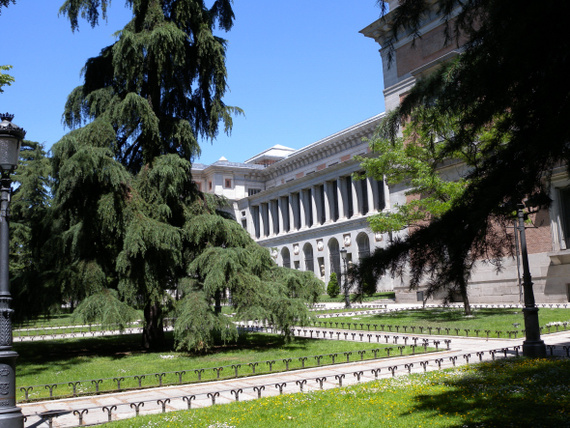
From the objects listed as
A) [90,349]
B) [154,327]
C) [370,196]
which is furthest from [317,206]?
[154,327]

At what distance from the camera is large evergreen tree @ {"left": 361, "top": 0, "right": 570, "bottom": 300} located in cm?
407

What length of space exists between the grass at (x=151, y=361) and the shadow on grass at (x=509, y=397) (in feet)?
13.3

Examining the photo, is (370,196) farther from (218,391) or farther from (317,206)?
(218,391)

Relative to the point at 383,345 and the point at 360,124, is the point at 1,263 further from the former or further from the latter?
the point at 360,124

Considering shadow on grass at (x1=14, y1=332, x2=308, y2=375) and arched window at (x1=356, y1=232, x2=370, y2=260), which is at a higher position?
arched window at (x1=356, y1=232, x2=370, y2=260)

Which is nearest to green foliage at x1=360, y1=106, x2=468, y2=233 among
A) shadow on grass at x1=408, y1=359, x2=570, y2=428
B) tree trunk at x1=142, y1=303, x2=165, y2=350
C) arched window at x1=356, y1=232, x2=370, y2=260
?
tree trunk at x1=142, y1=303, x2=165, y2=350

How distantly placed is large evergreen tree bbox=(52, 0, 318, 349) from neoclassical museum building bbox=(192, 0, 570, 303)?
8.28 meters

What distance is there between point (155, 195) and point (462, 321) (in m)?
13.3

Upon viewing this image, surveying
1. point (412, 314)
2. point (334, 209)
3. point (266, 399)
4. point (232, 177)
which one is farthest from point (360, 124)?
point (266, 399)

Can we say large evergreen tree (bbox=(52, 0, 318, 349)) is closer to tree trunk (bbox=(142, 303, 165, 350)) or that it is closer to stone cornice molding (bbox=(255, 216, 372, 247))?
tree trunk (bbox=(142, 303, 165, 350))

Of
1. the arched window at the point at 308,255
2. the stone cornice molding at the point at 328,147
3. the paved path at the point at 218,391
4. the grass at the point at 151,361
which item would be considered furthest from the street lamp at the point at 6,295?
the arched window at the point at 308,255

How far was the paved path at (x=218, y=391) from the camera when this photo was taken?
8.48 m

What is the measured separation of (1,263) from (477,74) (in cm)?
645

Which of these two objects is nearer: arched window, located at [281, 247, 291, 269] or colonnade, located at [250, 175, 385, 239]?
colonnade, located at [250, 175, 385, 239]
